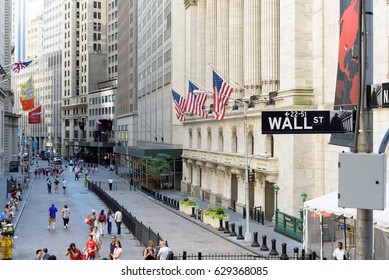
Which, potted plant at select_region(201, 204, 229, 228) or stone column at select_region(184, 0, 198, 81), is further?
stone column at select_region(184, 0, 198, 81)

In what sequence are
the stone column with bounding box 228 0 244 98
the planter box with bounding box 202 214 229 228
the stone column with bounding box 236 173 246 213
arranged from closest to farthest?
the planter box with bounding box 202 214 229 228, the stone column with bounding box 236 173 246 213, the stone column with bounding box 228 0 244 98

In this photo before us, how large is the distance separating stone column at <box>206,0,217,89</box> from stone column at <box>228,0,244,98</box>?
617 centimetres

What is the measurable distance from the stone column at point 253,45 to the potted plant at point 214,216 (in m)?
12.0

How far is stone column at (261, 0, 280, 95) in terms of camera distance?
1631 inches

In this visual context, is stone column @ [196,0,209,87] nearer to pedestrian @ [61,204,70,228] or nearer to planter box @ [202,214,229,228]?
planter box @ [202,214,229,228]

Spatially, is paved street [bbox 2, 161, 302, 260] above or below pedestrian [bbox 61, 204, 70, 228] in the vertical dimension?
below

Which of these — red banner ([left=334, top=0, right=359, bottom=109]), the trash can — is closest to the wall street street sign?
red banner ([left=334, top=0, right=359, bottom=109])

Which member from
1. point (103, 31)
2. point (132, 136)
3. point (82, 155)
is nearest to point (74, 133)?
point (82, 155)

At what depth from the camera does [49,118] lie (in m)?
190

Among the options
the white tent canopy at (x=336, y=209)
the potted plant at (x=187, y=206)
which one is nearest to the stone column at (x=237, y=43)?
the potted plant at (x=187, y=206)

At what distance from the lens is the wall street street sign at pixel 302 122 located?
11.5 meters

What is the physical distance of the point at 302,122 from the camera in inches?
462

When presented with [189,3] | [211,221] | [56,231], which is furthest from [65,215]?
[189,3]

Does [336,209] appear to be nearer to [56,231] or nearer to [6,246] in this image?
[6,246]
